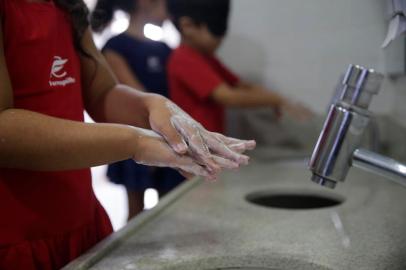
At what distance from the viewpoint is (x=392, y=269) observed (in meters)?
0.57

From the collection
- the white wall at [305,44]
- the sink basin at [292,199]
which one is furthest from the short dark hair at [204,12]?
the sink basin at [292,199]

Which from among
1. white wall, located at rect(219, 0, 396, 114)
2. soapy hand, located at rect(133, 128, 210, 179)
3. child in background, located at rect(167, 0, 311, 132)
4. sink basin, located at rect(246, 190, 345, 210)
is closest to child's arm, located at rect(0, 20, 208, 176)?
soapy hand, located at rect(133, 128, 210, 179)

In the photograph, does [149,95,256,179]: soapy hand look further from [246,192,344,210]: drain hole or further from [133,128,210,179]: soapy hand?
[246,192,344,210]: drain hole

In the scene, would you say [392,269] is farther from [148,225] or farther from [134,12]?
[134,12]

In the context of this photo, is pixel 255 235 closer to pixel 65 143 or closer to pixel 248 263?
pixel 248 263

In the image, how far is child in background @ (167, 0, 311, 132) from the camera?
131cm

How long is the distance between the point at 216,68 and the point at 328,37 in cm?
38

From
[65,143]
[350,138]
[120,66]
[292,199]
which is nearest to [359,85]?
[350,138]

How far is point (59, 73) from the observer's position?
24.2 inches

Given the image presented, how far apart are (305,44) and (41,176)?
3.71 ft

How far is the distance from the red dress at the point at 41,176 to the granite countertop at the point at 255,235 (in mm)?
48

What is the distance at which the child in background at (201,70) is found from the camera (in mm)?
1311

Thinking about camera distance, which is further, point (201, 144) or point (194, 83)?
point (194, 83)

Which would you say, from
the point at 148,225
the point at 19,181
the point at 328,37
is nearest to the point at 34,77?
the point at 19,181
